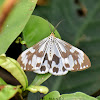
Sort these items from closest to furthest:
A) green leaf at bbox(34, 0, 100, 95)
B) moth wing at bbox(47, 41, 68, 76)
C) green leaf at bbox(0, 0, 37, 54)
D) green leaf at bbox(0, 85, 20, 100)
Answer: green leaf at bbox(0, 85, 20, 100), green leaf at bbox(0, 0, 37, 54), moth wing at bbox(47, 41, 68, 76), green leaf at bbox(34, 0, 100, 95)

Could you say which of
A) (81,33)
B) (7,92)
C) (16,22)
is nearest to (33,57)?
(16,22)

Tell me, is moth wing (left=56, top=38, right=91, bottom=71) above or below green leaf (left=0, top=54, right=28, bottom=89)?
below

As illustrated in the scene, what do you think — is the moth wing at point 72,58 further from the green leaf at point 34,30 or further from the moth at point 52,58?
the green leaf at point 34,30

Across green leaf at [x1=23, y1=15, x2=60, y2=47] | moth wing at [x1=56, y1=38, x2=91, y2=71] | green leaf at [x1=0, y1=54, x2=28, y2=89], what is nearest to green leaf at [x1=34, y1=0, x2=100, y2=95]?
moth wing at [x1=56, y1=38, x2=91, y2=71]

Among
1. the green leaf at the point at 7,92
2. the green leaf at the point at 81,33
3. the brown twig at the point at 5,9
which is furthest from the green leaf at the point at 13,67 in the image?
the green leaf at the point at 81,33

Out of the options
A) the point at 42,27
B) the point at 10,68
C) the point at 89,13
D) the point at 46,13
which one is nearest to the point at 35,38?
the point at 42,27

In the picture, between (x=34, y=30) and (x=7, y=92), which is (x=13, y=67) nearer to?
(x=7, y=92)

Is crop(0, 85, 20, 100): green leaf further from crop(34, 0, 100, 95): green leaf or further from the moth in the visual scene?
crop(34, 0, 100, 95): green leaf
